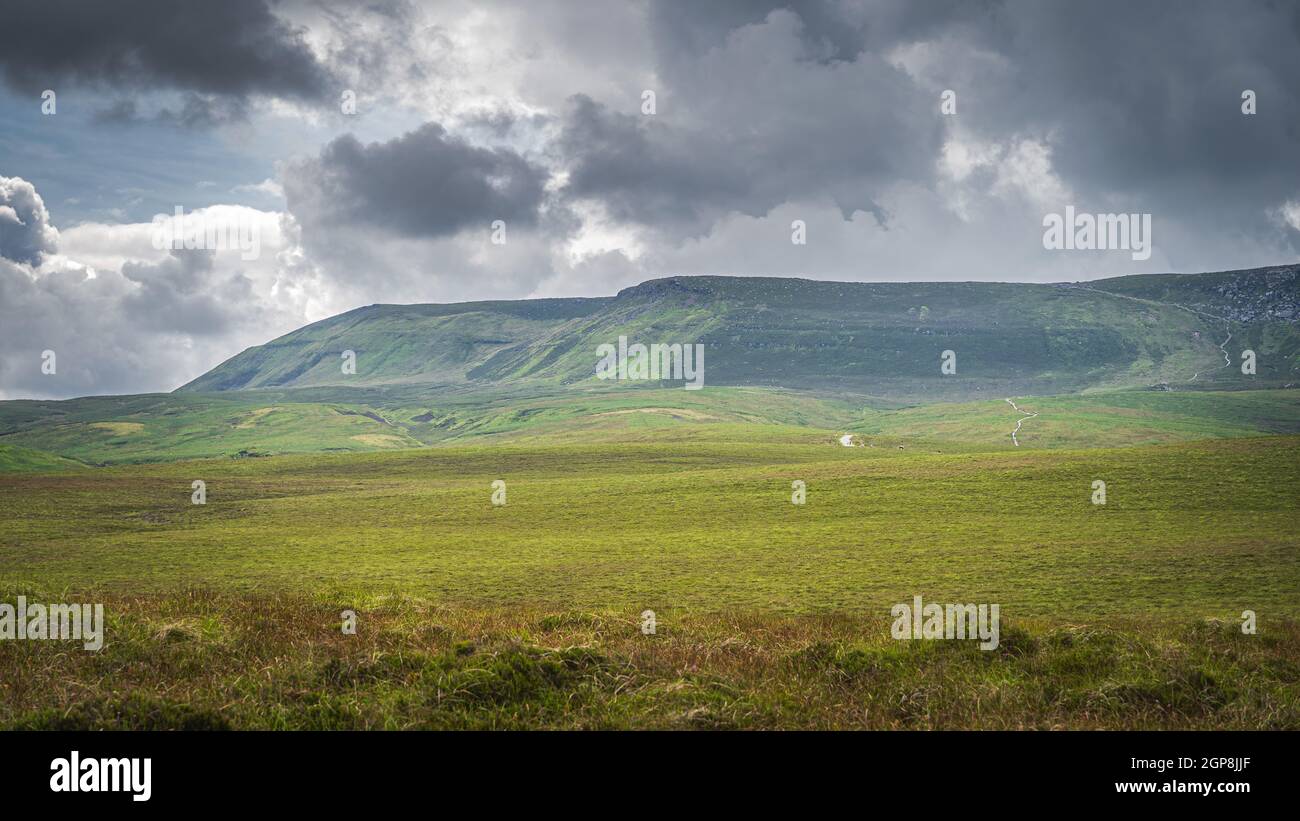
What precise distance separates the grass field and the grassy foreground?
7 centimetres

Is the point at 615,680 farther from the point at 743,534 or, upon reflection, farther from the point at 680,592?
the point at 743,534

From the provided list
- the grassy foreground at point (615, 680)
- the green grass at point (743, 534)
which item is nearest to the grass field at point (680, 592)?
the grassy foreground at point (615, 680)

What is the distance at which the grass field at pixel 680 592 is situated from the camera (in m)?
14.7

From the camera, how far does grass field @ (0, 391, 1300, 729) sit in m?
14.7

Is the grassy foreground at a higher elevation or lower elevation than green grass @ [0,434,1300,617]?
higher

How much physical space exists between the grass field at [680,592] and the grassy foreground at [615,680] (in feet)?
0.23

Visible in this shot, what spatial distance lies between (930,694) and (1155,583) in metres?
31.7

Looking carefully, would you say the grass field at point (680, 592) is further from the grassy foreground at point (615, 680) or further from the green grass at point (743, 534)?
the green grass at point (743, 534)

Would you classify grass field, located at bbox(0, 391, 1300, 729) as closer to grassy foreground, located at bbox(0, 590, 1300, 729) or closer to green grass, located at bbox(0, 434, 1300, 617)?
grassy foreground, located at bbox(0, 590, 1300, 729)

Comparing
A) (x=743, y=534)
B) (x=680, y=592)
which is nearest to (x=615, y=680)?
(x=680, y=592)

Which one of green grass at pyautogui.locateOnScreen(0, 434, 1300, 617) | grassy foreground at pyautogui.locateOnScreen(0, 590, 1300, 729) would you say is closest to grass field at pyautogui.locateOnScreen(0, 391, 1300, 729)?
grassy foreground at pyautogui.locateOnScreen(0, 590, 1300, 729)
